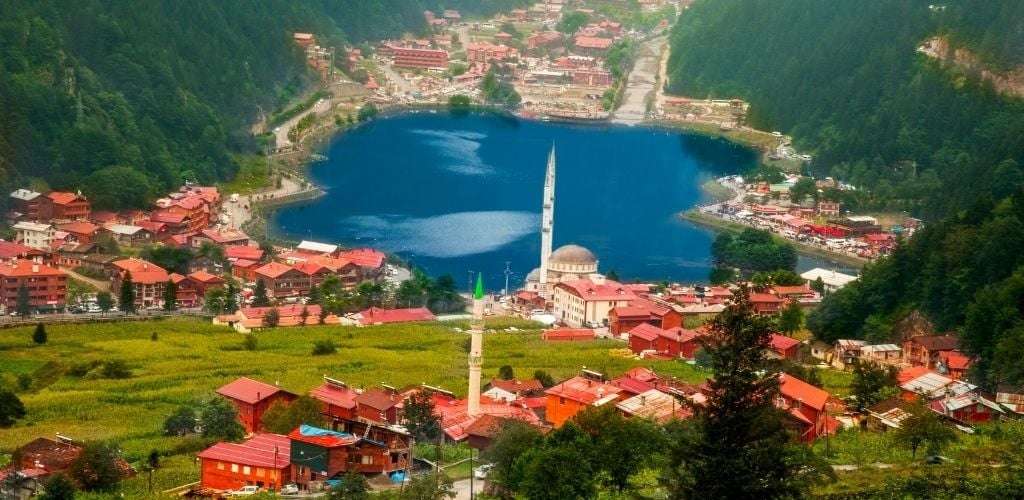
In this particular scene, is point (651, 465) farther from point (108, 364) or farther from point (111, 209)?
point (111, 209)

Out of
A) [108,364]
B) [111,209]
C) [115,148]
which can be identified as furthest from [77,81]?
[108,364]

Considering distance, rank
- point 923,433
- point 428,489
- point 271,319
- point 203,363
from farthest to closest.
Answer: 1. point 271,319
2. point 203,363
3. point 923,433
4. point 428,489

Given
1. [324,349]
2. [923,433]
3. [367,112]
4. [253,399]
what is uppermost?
[367,112]

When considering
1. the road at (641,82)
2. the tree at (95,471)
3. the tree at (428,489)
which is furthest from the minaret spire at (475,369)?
the road at (641,82)

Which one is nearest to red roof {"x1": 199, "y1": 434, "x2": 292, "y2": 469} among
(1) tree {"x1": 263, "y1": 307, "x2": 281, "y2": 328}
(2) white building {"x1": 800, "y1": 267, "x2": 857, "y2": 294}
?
(1) tree {"x1": 263, "y1": 307, "x2": 281, "y2": 328}

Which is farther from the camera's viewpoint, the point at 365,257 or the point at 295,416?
the point at 365,257

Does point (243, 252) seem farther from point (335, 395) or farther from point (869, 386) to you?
point (869, 386)

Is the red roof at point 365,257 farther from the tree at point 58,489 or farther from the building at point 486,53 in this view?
the building at point 486,53

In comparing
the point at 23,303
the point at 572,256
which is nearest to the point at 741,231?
the point at 572,256
